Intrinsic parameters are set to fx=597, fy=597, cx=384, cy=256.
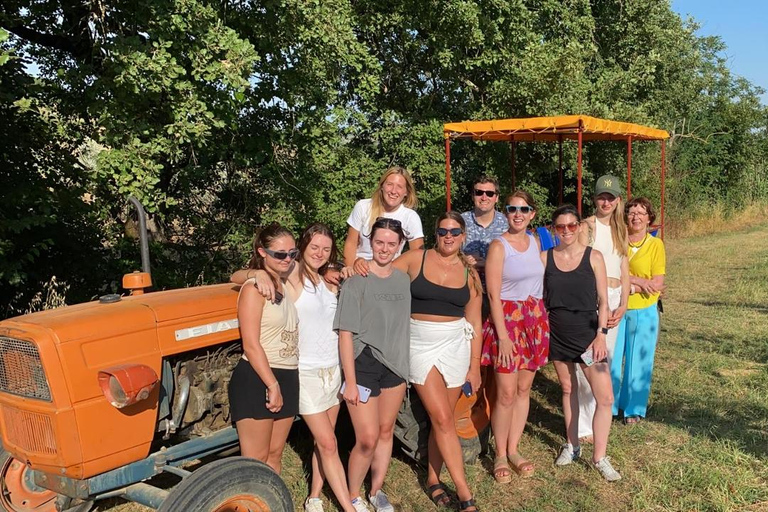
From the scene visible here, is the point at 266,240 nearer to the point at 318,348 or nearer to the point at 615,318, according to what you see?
the point at 318,348

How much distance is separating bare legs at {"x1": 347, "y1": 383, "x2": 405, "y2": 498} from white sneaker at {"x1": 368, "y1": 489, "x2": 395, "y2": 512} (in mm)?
150

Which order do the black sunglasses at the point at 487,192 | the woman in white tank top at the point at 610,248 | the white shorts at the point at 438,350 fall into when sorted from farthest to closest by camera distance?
the woman in white tank top at the point at 610,248 → the black sunglasses at the point at 487,192 → the white shorts at the point at 438,350

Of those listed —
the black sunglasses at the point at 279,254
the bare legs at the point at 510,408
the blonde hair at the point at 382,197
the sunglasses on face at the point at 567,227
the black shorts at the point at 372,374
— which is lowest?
the bare legs at the point at 510,408

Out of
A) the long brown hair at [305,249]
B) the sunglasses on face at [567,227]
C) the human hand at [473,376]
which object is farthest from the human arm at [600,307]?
the long brown hair at [305,249]

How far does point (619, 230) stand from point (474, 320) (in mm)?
1449

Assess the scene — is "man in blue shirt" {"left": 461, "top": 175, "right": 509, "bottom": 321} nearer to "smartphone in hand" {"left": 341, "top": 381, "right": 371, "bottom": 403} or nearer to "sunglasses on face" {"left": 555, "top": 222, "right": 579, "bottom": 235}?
"sunglasses on face" {"left": 555, "top": 222, "right": 579, "bottom": 235}

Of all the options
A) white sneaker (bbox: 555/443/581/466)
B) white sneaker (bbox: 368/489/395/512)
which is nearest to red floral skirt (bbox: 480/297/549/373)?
white sneaker (bbox: 555/443/581/466)

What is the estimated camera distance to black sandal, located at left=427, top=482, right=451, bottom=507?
11.2ft

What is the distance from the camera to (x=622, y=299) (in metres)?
3.99

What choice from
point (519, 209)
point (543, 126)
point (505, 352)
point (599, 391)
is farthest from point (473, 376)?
point (543, 126)

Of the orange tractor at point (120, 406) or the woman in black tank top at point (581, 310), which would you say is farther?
the woman in black tank top at point (581, 310)

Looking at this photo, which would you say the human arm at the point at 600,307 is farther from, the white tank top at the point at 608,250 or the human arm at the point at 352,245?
the human arm at the point at 352,245

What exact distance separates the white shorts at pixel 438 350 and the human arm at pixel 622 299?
125cm

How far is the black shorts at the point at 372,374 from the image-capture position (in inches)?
119
